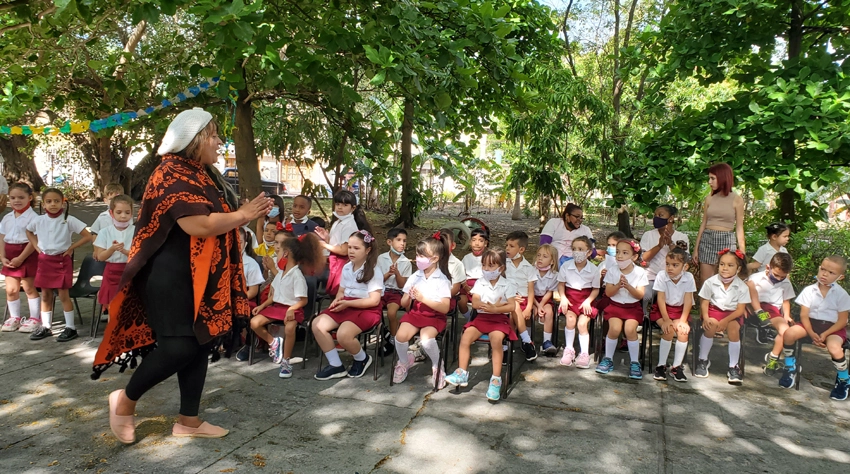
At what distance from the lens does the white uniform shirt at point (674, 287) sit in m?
5.07

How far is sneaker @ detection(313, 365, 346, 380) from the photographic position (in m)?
4.72

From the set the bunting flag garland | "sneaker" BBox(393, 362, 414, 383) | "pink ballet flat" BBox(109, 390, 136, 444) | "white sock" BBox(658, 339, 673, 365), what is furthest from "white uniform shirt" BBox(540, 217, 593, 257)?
the bunting flag garland

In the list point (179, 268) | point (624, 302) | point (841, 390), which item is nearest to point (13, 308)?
point (179, 268)

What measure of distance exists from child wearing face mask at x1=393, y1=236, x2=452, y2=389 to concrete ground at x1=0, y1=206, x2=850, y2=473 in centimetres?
17

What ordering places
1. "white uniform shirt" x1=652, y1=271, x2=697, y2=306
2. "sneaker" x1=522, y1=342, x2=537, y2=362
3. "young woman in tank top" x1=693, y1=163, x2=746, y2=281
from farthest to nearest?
1. "young woman in tank top" x1=693, y1=163, x2=746, y2=281
2. "sneaker" x1=522, y1=342, x2=537, y2=362
3. "white uniform shirt" x1=652, y1=271, x2=697, y2=306

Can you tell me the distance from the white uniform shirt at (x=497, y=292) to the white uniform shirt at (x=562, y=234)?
1647 mm

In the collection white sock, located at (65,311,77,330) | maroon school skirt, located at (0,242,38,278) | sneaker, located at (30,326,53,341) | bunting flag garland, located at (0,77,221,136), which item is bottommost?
sneaker, located at (30,326,53,341)

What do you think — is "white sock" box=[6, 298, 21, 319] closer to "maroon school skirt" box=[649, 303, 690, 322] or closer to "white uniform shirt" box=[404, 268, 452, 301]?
"white uniform shirt" box=[404, 268, 452, 301]

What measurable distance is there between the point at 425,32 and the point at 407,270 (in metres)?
2.07

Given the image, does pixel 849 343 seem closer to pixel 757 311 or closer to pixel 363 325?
pixel 757 311

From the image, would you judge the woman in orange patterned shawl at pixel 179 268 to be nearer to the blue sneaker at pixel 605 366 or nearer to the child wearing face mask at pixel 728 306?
the blue sneaker at pixel 605 366

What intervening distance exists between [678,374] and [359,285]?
2635 millimetres

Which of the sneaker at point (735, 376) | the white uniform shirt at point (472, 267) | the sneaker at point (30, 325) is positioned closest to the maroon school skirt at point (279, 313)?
the white uniform shirt at point (472, 267)

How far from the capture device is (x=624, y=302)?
516cm
